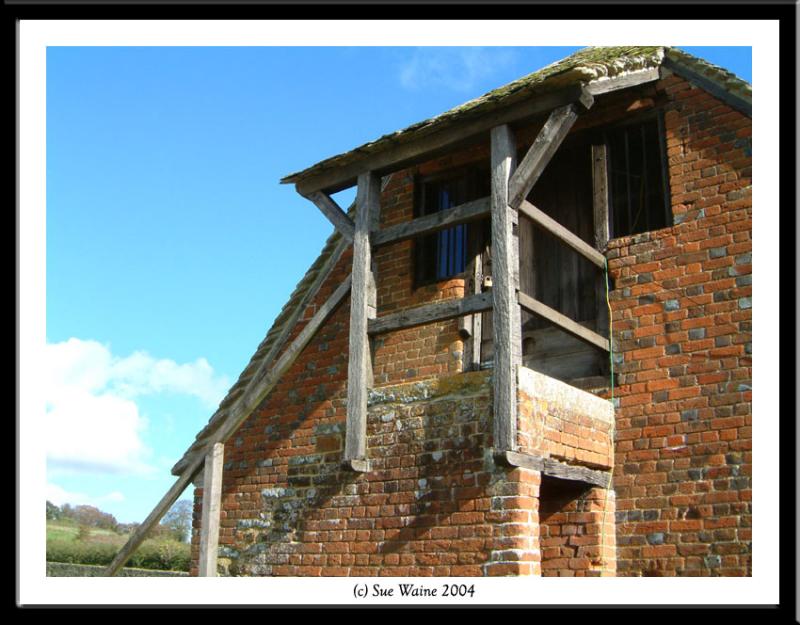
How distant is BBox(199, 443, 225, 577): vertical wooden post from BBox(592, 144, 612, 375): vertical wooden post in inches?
154

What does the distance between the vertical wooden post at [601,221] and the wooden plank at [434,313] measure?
53.5 inches

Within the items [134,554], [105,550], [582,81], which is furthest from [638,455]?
[105,550]

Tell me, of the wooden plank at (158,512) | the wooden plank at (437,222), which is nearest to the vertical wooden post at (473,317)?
the wooden plank at (437,222)

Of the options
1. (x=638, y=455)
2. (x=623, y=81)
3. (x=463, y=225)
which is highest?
(x=623, y=81)

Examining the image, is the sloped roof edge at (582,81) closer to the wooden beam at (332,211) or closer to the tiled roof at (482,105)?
the tiled roof at (482,105)

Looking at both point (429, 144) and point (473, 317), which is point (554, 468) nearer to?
point (473, 317)

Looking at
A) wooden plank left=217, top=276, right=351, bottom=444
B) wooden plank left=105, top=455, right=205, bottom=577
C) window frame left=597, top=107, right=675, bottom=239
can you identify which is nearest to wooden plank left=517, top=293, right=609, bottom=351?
window frame left=597, top=107, right=675, bottom=239

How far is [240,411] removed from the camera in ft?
28.0

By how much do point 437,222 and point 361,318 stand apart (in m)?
1.02

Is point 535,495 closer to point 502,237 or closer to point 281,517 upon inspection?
point 502,237

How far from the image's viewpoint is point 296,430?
9.05m

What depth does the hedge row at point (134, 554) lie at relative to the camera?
54.2 feet

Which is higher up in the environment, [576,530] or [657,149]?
[657,149]

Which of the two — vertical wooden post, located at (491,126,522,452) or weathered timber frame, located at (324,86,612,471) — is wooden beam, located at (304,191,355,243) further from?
vertical wooden post, located at (491,126,522,452)
